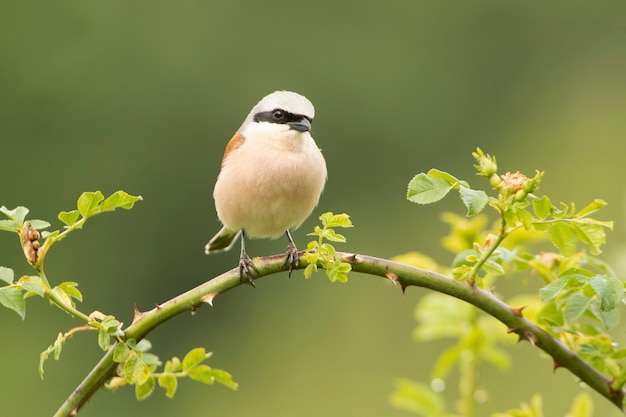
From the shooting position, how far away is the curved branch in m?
2.19

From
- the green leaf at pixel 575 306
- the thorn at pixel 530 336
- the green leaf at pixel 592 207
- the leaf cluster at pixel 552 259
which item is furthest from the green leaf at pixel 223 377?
the green leaf at pixel 592 207

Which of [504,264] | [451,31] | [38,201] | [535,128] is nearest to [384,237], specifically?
[535,128]

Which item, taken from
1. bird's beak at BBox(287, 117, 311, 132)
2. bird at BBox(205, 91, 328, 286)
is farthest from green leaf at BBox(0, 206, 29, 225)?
bird's beak at BBox(287, 117, 311, 132)

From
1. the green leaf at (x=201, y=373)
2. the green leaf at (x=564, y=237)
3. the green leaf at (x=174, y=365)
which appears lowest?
the green leaf at (x=201, y=373)

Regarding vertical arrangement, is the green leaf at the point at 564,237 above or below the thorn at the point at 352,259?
above

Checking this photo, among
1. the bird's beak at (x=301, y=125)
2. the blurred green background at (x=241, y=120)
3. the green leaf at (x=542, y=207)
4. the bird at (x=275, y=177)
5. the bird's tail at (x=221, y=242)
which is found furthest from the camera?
the blurred green background at (x=241, y=120)

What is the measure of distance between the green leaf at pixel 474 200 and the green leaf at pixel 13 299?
3.12ft

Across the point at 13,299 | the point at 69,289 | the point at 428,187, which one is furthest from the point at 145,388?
the point at 428,187

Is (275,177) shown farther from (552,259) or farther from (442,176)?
(442,176)

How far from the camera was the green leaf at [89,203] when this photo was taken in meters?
2.16

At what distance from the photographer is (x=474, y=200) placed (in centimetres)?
213

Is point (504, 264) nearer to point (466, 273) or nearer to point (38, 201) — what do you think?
point (466, 273)

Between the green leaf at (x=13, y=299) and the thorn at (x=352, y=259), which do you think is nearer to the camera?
the green leaf at (x=13, y=299)

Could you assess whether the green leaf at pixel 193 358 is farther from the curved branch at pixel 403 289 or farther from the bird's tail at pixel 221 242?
the bird's tail at pixel 221 242
